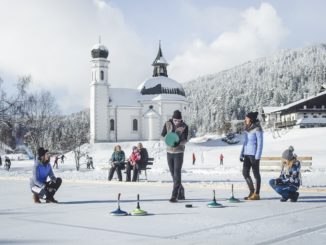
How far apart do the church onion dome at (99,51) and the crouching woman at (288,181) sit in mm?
85911

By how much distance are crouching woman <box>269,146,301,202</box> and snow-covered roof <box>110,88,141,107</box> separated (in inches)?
3271

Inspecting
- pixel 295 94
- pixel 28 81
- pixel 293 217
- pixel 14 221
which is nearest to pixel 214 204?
pixel 293 217

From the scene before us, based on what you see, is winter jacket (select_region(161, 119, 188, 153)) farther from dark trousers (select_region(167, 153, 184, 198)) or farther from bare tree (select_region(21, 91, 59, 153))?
bare tree (select_region(21, 91, 59, 153))

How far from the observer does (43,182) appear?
10992 mm

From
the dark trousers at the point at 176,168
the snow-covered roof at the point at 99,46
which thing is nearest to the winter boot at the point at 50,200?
the dark trousers at the point at 176,168

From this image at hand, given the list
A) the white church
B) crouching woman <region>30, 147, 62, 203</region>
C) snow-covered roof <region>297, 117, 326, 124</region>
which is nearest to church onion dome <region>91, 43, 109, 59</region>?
the white church

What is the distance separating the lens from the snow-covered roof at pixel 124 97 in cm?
9375

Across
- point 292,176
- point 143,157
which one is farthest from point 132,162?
point 292,176

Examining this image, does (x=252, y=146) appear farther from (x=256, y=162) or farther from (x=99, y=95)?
(x=99, y=95)

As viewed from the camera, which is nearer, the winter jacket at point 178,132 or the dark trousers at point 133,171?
the winter jacket at point 178,132

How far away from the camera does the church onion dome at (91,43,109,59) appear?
94750mm

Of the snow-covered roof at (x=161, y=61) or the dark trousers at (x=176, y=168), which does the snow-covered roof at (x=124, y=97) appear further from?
the dark trousers at (x=176, y=168)

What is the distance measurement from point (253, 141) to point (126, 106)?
272ft

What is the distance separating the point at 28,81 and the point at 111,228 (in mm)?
44636
